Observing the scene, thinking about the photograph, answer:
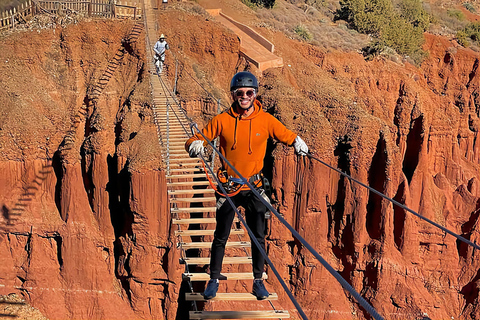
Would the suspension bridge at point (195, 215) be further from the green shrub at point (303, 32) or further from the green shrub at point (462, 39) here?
the green shrub at point (462, 39)

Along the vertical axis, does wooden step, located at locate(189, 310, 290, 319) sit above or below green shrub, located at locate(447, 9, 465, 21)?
below

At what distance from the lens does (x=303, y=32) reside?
29.5m

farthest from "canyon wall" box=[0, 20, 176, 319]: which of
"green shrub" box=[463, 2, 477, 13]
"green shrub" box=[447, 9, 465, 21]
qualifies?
"green shrub" box=[463, 2, 477, 13]

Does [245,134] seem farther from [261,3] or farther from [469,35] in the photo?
[469,35]

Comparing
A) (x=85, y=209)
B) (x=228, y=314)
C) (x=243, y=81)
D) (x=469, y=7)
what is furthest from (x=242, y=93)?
(x=469, y=7)

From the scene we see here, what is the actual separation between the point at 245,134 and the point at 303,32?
2377 centimetres

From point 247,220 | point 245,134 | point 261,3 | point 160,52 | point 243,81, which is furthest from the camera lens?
point 261,3

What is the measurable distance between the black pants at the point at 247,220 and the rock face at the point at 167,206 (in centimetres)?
944

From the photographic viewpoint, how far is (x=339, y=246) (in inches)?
716

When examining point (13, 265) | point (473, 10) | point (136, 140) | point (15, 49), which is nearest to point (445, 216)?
point (136, 140)

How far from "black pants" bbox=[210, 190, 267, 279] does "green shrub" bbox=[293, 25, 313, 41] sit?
22470 millimetres

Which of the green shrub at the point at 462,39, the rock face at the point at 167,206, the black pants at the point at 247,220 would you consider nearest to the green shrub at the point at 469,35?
the green shrub at the point at 462,39

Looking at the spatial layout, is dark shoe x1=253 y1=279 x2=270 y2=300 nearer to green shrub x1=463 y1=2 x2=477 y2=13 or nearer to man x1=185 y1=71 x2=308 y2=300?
man x1=185 y1=71 x2=308 y2=300

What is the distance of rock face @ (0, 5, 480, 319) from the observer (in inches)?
693
